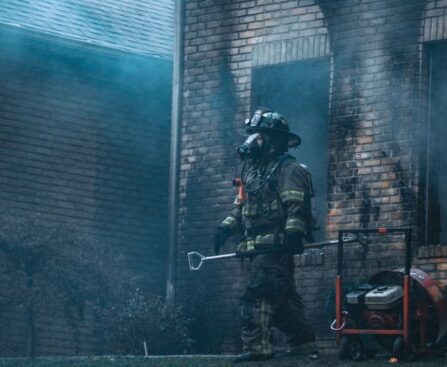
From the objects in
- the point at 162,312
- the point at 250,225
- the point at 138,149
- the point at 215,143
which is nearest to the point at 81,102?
the point at 138,149

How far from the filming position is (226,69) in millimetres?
15648

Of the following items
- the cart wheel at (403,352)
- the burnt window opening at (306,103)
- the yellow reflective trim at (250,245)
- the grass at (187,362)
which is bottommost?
the grass at (187,362)

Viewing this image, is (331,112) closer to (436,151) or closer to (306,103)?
(306,103)

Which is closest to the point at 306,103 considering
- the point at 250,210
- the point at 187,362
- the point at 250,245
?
the point at 250,210

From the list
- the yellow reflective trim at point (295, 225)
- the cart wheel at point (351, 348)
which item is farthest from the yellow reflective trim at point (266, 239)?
the cart wheel at point (351, 348)

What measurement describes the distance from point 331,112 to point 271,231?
10.3ft

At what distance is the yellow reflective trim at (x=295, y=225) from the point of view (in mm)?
11500

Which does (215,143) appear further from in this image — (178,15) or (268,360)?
(268,360)

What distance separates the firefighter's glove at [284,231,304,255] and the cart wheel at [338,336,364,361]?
2.71ft

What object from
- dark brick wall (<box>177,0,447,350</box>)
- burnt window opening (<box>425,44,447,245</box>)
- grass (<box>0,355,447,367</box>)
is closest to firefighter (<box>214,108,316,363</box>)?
grass (<box>0,355,447,367</box>)

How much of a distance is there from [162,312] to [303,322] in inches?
117

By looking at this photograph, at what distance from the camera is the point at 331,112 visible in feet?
48.1

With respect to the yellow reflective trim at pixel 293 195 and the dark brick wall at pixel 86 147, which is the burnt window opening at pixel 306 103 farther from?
the yellow reflective trim at pixel 293 195

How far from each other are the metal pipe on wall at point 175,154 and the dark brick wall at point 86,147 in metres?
1.15
